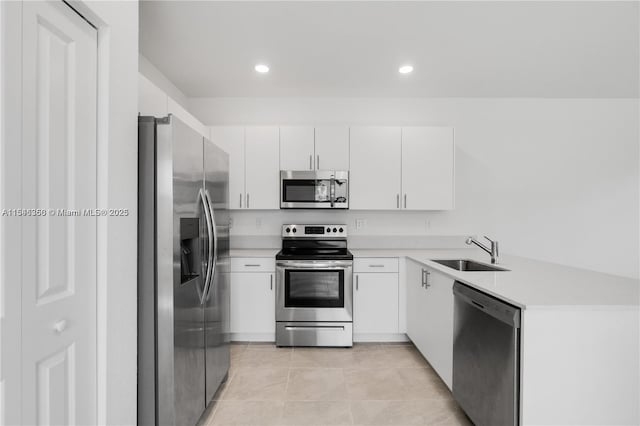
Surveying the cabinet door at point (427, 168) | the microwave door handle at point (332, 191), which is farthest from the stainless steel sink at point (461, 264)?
the microwave door handle at point (332, 191)

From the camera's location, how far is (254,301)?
3.25 metres

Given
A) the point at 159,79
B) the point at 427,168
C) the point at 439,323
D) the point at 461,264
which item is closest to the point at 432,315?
the point at 439,323

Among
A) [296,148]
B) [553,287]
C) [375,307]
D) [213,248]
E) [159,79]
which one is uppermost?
[159,79]

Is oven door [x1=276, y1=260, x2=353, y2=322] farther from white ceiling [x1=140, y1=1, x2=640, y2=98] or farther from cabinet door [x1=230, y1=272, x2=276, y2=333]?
white ceiling [x1=140, y1=1, x2=640, y2=98]

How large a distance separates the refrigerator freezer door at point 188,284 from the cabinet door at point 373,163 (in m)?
1.89

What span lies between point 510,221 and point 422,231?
3.38 ft

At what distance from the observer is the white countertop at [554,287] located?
150 centimetres

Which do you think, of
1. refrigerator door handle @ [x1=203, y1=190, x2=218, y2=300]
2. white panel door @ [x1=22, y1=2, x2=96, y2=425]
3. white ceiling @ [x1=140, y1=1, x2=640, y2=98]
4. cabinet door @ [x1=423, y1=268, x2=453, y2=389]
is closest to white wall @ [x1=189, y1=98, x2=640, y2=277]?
white ceiling @ [x1=140, y1=1, x2=640, y2=98]

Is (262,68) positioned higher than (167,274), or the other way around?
(262,68)

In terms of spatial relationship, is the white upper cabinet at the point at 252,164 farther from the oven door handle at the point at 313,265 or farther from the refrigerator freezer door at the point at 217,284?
the refrigerator freezer door at the point at 217,284

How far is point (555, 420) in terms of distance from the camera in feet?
4.92

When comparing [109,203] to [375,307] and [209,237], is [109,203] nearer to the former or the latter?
[209,237]

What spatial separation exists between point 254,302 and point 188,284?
1531 mm

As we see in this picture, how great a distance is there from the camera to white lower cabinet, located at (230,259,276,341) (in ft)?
10.6
